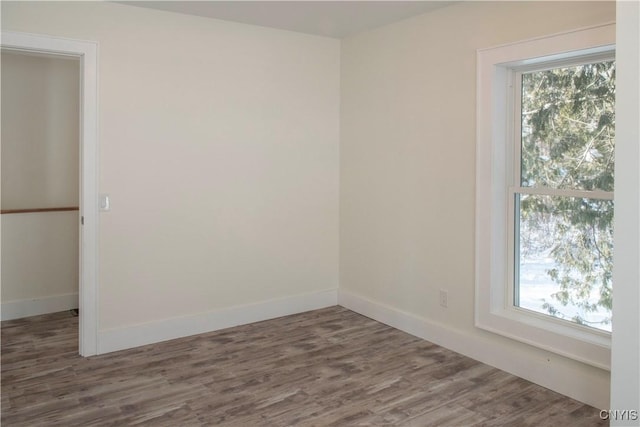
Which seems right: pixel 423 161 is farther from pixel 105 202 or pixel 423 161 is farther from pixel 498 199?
pixel 105 202

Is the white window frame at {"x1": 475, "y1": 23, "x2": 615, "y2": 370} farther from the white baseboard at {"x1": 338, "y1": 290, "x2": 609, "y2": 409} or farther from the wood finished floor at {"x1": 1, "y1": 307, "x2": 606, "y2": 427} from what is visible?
the wood finished floor at {"x1": 1, "y1": 307, "x2": 606, "y2": 427}

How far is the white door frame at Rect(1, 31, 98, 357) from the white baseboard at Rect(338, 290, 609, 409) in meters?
2.17

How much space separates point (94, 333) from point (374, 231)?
2.25 meters

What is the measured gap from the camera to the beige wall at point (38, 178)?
14.7 feet

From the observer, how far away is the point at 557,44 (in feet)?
9.65

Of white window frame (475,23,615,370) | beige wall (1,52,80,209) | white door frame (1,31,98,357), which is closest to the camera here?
white window frame (475,23,615,370)

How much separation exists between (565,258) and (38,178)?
14.5 ft

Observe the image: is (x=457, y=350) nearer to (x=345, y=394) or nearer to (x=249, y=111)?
(x=345, y=394)

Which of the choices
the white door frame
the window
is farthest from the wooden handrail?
the window

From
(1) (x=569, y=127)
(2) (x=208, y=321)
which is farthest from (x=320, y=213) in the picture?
(1) (x=569, y=127)

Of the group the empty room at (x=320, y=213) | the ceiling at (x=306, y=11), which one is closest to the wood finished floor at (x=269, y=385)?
the empty room at (x=320, y=213)

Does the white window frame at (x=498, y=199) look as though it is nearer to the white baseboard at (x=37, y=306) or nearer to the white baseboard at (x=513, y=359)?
the white baseboard at (x=513, y=359)

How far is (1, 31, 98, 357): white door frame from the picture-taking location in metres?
3.48

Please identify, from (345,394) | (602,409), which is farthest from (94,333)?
(602,409)
